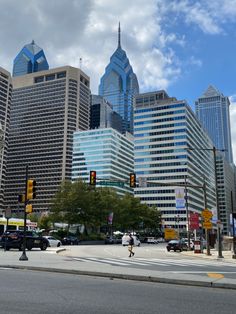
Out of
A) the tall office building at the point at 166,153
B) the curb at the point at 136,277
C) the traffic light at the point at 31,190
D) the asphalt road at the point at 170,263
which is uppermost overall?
the tall office building at the point at 166,153

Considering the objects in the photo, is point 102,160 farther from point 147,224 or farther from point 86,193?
point 86,193

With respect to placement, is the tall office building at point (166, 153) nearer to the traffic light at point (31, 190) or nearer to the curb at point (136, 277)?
the traffic light at point (31, 190)

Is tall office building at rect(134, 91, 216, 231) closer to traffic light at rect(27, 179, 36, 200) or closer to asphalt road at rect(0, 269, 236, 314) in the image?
traffic light at rect(27, 179, 36, 200)

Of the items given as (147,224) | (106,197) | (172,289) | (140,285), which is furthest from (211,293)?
(147,224)

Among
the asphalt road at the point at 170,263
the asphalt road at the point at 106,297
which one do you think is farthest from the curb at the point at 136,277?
the asphalt road at the point at 170,263

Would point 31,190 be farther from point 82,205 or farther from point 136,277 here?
point 82,205

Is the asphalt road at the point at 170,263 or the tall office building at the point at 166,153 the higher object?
the tall office building at the point at 166,153

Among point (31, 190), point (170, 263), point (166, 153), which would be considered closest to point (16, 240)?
point (31, 190)

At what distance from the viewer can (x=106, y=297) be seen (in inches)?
370

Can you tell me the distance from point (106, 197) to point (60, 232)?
693 inches

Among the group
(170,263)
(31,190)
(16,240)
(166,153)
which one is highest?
(166,153)

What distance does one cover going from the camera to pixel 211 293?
34.9 ft

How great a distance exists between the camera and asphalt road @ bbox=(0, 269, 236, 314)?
26.0 feet

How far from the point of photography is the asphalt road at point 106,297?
7.93 meters
